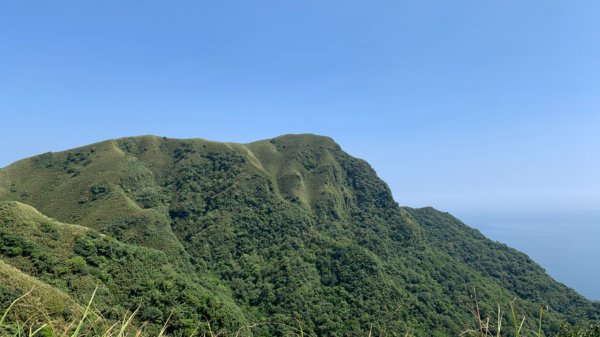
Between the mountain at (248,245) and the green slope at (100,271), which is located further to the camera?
the mountain at (248,245)

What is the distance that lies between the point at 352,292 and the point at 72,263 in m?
49.3

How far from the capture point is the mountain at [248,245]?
4703 centimetres

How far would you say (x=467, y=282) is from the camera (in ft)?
291

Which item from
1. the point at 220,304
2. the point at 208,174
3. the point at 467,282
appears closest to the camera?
the point at 220,304

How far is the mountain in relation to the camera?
4703cm

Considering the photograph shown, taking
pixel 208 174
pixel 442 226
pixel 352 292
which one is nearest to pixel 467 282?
pixel 352 292

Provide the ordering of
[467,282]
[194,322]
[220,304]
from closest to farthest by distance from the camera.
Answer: [194,322]
[220,304]
[467,282]

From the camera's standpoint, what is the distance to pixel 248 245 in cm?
8506

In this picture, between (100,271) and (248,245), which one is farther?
(248,245)

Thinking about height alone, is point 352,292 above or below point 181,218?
below

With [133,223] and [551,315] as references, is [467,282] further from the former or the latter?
[133,223]

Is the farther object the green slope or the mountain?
the mountain

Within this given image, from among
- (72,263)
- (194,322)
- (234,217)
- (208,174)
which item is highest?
(208,174)

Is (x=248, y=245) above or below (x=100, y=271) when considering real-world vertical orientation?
above
